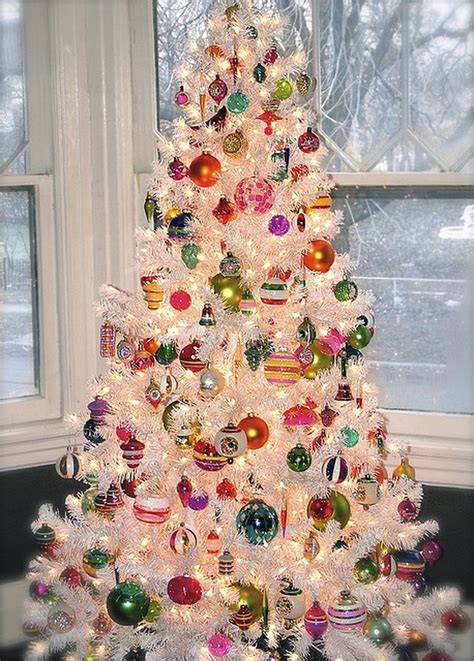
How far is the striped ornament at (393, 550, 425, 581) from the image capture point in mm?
2314

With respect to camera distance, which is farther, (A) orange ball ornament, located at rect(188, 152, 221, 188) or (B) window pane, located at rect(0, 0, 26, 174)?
(B) window pane, located at rect(0, 0, 26, 174)

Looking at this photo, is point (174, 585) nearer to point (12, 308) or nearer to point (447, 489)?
point (447, 489)

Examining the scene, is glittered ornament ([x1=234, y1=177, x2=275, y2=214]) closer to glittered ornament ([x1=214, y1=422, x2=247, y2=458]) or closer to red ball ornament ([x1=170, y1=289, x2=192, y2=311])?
red ball ornament ([x1=170, y1=289, x2=192, y2=311])

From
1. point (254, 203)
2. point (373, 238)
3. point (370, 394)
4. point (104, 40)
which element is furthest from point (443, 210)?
point (104, 40)

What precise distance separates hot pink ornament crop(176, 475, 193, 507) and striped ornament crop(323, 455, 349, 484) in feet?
0.97

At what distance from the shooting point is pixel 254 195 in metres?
1.98

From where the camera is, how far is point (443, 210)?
2533 mm

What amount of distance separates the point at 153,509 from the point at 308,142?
860 millimetres

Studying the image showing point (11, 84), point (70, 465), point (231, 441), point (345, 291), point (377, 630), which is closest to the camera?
point (231, 441)

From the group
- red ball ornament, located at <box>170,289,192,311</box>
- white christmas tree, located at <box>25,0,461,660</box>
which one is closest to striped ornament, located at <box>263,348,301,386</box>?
white christmas tree, located at <box>25,0,461,660</box>

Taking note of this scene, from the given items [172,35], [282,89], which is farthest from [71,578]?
[172,35]

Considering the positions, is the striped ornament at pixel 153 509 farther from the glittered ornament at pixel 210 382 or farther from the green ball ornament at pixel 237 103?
the green ball ornament at pixel 237 103

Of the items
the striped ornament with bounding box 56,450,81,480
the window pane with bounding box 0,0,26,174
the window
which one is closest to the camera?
the striped ornament with bounding box 56,450,81,480

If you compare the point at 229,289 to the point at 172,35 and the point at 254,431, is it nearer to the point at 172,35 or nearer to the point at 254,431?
the point at 254,431
